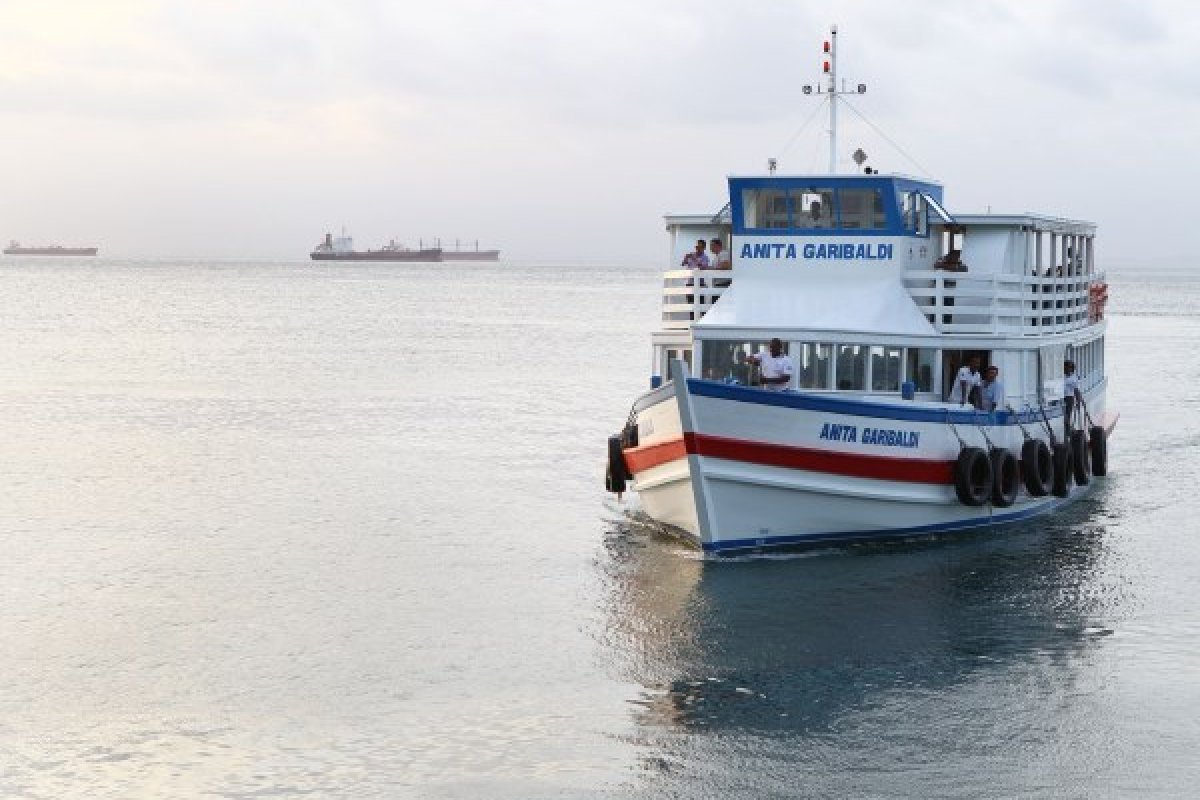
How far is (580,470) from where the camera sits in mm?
36031

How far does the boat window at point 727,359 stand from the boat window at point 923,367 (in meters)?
2.48

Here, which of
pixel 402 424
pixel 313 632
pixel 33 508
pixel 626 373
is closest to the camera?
pixel 313 632

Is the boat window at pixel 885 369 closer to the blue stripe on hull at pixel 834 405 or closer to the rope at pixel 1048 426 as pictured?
the blue stripe on hull at pixel 834 405

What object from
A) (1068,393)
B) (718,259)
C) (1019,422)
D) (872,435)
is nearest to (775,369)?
(872,435)

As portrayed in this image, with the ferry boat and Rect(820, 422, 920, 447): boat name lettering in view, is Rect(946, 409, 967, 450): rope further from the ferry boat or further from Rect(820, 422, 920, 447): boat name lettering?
Rect(820, 422, 920, 447): boat name lettering

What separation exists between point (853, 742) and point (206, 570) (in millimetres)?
11585

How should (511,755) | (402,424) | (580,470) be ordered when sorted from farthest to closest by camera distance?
(402,424) → (580,470) → (511,755)

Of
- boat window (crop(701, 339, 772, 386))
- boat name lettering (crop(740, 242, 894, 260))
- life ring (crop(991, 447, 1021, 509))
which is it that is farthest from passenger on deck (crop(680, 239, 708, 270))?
life ring (crop(991, 447, 1021, 509))

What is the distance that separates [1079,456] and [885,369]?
6276mm

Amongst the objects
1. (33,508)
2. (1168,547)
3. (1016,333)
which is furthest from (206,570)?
(1168,547)

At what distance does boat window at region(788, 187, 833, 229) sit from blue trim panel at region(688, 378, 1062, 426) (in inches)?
146

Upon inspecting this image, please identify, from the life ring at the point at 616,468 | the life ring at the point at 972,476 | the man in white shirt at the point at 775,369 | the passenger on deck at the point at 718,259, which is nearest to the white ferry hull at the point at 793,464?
the life ring at the point at 972,476

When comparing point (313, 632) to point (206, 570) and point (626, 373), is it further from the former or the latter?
point (626, 373)

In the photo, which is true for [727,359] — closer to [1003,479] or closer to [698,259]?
[698,259]
